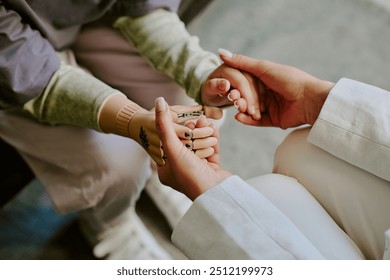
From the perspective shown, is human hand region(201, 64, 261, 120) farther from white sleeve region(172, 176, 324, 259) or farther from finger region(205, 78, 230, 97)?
white sleeve region(172, 176, 324, 259)

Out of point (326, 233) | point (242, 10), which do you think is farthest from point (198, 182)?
point (242, 10)

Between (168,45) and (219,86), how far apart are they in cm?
17

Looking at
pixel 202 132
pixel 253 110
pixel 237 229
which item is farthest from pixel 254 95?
pixel 237 229

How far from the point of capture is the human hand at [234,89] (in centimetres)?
70

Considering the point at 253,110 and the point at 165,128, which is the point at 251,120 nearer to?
the point at 253,110

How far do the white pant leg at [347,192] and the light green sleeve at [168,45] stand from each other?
24 centimetres

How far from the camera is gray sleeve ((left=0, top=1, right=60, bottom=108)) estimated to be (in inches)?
25.3

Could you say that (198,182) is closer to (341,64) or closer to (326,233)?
(326,233)

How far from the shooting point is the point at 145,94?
2.77 feet

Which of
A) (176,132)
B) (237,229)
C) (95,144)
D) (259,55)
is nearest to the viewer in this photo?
(237,229)

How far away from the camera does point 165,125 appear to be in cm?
60

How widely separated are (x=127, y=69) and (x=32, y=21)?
20cm

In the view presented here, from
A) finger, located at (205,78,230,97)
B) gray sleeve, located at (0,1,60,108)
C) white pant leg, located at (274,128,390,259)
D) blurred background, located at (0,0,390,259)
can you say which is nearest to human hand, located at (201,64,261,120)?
finger, located at (205,78,230,97)
